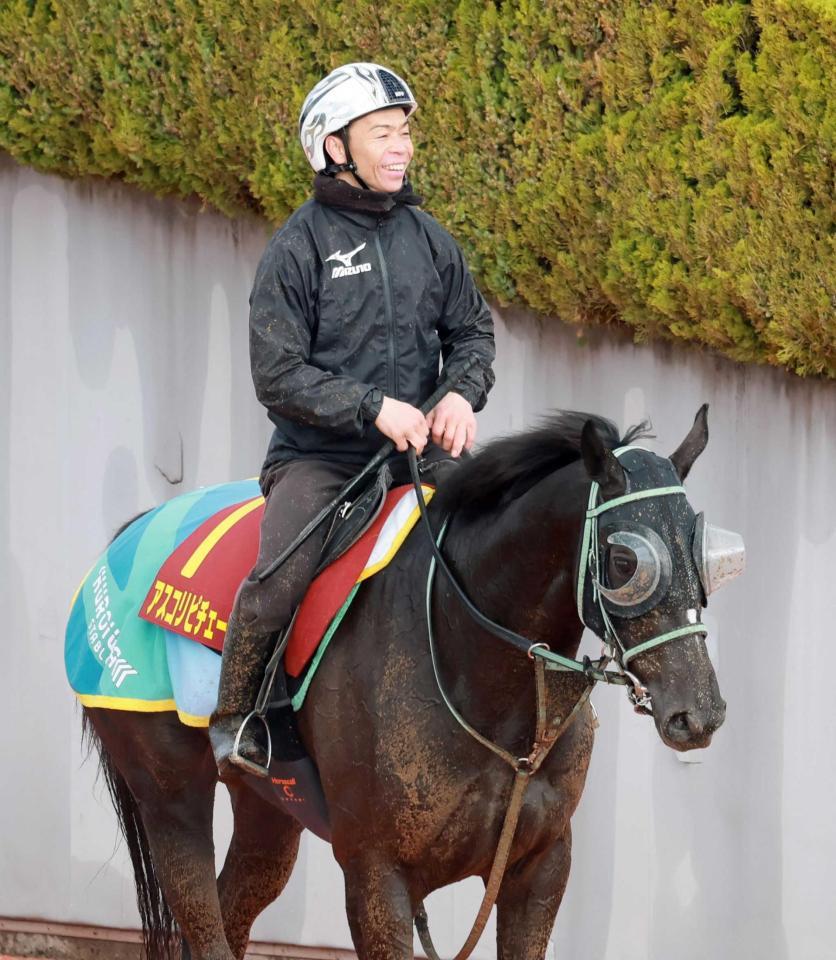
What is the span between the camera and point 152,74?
705 cm

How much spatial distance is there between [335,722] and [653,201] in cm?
243

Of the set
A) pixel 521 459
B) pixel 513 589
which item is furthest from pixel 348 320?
pixel 513 589

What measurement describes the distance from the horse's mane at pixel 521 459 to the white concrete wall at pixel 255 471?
2294 millimetres

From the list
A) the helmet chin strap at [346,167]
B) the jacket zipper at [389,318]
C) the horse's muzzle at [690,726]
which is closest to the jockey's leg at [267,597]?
the jacket zipper at [389,318]

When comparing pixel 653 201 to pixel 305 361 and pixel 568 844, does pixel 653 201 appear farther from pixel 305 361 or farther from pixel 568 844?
pixel 568 844

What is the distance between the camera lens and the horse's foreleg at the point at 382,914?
4164 millimetres

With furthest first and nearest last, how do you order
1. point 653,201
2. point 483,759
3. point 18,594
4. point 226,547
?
point 18,594, point 653,201, point 226,547, point 483,759

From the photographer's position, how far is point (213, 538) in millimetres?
5047

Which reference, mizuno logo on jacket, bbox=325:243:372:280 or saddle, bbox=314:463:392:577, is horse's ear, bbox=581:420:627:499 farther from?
mizuno logo on jacket, bbox=325:243:372:280

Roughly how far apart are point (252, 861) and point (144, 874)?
1.29ft

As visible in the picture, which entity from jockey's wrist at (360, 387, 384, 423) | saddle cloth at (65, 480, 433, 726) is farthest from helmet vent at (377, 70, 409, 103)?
saddle cloth at (65, 480, 433, 726)

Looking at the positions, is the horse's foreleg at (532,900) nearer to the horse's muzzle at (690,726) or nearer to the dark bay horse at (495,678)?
the dark bay horse at (495,678)

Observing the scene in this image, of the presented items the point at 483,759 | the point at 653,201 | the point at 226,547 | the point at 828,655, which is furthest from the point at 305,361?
the point at 828,655

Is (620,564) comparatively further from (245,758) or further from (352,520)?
(245,758)
